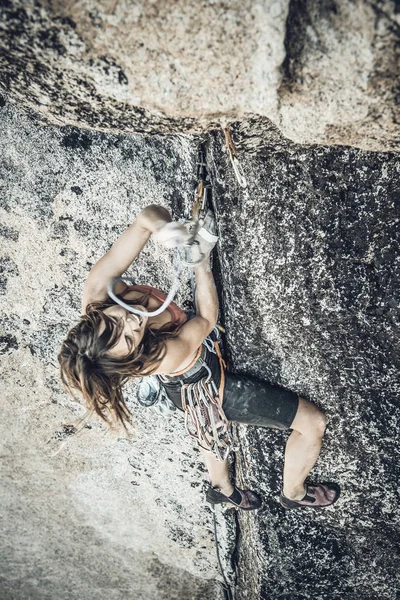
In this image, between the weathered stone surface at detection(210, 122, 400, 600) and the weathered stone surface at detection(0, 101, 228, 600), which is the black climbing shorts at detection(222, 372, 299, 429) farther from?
the weathered stone surface at detection(0, 101, 228, 600)

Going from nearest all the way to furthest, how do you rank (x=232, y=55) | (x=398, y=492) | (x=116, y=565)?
(x=232, y=55)
(x=398, y=492)
(x=116, y=565)

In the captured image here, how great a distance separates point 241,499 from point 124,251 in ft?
5.53

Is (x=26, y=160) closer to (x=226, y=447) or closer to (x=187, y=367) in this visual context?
(x=187, y=367)

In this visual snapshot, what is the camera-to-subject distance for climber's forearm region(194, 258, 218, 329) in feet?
7.35

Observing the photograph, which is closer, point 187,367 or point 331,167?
point 331,167

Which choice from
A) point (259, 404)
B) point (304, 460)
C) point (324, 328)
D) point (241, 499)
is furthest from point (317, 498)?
point (324, 328)

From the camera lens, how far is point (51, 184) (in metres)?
2.38

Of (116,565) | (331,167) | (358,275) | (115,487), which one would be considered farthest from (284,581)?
(331,167)

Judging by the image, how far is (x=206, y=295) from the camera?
2.28 metres

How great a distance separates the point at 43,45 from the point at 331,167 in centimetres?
112

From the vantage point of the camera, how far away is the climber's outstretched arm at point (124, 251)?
1972mm

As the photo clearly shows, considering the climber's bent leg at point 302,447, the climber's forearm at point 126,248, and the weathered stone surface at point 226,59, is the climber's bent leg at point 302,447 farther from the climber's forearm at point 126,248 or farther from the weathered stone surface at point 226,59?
the weathered stone surface at point 226,59

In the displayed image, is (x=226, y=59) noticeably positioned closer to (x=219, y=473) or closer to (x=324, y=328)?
(x=324, y=328)

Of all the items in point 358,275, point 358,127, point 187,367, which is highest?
point 358,127
